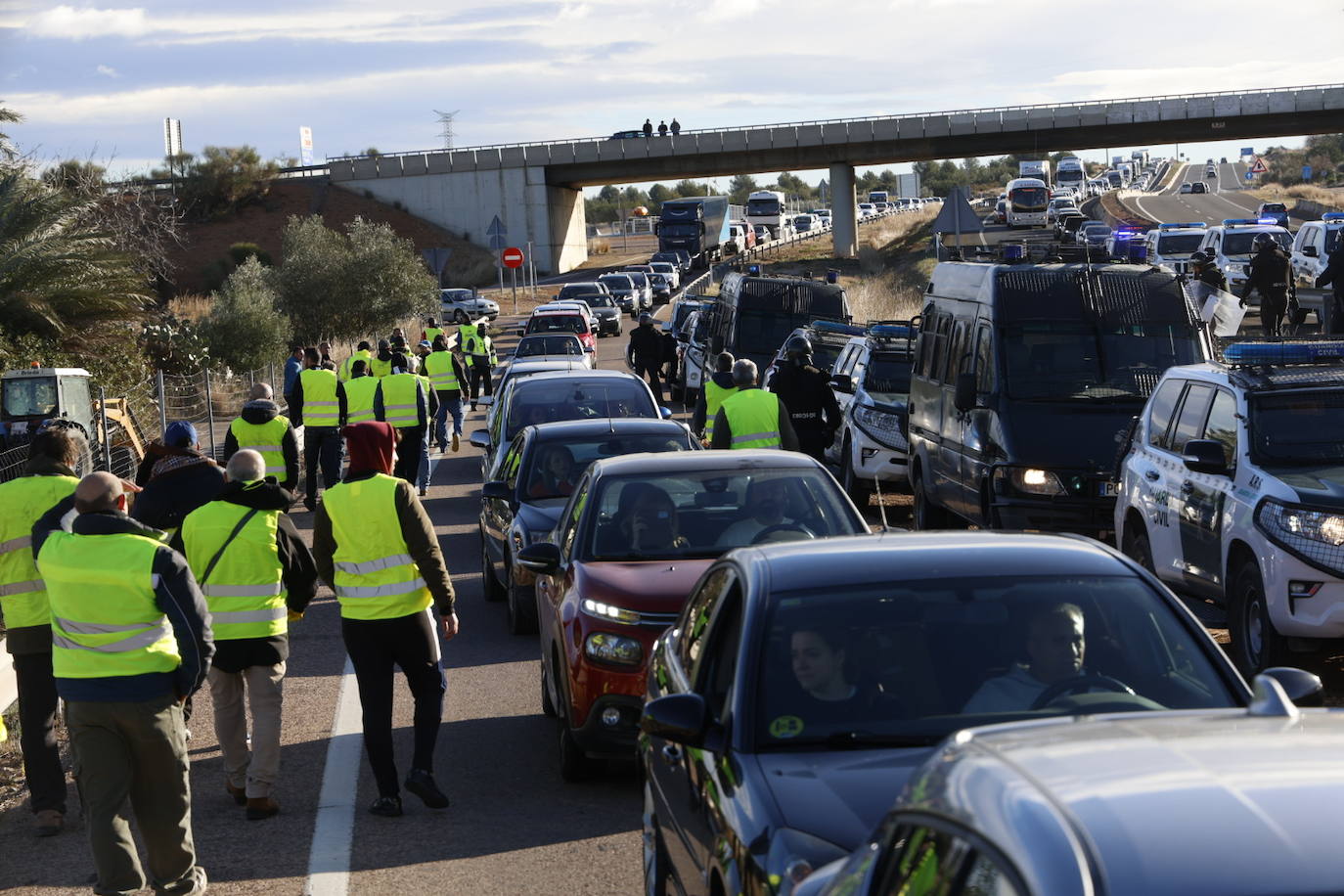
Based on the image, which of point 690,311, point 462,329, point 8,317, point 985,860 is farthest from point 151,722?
point 690,311

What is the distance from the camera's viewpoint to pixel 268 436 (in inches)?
558

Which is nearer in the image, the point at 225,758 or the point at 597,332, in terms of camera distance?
the point at 225,758

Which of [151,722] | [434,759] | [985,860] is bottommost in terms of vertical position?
[434,759]

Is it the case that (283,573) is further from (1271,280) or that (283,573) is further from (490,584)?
(1271,280)

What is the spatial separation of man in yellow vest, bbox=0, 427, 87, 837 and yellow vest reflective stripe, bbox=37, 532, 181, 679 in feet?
4.36

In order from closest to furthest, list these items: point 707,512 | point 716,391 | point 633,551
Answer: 1. point 633,551
2. point 707,512
3. point 716,391

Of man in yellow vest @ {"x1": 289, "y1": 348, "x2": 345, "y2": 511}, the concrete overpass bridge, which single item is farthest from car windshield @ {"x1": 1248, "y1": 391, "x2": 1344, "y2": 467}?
the concrete overpass bridge

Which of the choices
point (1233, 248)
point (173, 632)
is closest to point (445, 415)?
point (173, 632)

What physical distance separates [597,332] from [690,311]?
17681 millimetres

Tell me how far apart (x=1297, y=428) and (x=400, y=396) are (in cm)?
A: 1047

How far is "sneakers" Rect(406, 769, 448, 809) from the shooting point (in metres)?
7.72

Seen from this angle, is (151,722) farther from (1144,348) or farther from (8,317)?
(8,317)

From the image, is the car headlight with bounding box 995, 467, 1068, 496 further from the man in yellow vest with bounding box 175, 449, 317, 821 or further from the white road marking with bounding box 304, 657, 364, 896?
the man in yellow vest with bounding box 175, 449, 317, 821

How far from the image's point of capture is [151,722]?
653 centimetres
